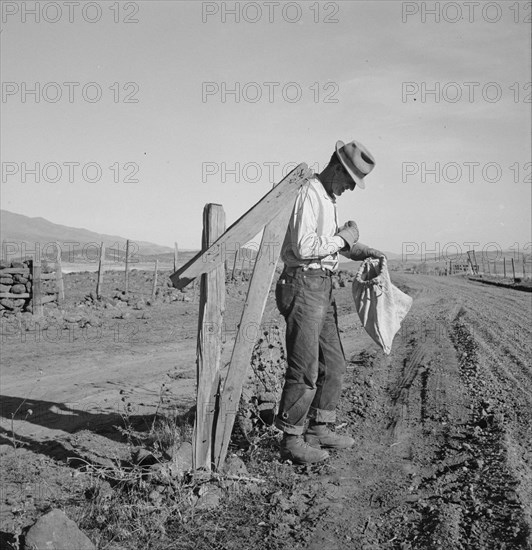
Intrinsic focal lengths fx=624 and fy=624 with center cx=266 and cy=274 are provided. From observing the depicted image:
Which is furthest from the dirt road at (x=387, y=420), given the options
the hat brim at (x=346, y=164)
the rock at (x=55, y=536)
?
the hat brim at (x=346, y=164)

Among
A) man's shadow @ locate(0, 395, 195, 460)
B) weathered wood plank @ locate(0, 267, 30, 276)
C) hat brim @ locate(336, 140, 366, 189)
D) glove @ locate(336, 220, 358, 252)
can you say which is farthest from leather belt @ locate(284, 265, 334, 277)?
weathered wood plank @ locate(0, 267, 30, 276)

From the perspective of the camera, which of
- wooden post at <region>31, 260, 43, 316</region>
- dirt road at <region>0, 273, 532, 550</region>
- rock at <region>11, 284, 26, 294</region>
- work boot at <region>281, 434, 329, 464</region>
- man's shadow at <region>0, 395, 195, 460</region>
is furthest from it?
rock at <region>11, 284, 26, 294</region>

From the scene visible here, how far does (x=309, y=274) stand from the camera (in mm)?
4395

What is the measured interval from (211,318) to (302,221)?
36.0 inches

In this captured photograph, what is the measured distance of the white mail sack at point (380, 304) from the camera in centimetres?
478

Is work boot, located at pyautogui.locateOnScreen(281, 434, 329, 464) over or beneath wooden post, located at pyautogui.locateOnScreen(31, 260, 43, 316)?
beneath

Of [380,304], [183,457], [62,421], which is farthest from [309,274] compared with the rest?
[62,421]

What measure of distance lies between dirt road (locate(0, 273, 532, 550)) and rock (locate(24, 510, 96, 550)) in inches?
29.8

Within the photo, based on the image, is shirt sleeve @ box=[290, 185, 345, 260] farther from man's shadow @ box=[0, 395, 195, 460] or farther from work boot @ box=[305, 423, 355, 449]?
man's shadow @ box=[0, 395, 195, 460]

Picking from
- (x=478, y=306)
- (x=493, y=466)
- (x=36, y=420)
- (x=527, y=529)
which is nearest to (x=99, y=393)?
(x=36, y=420)

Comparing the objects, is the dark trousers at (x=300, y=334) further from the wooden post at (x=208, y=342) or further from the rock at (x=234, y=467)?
the wooden post at (x=208, y=342)

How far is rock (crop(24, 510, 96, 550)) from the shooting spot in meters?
3.16

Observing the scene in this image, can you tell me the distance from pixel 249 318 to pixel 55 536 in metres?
1.75

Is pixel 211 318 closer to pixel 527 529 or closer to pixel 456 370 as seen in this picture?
pixel 527 529
